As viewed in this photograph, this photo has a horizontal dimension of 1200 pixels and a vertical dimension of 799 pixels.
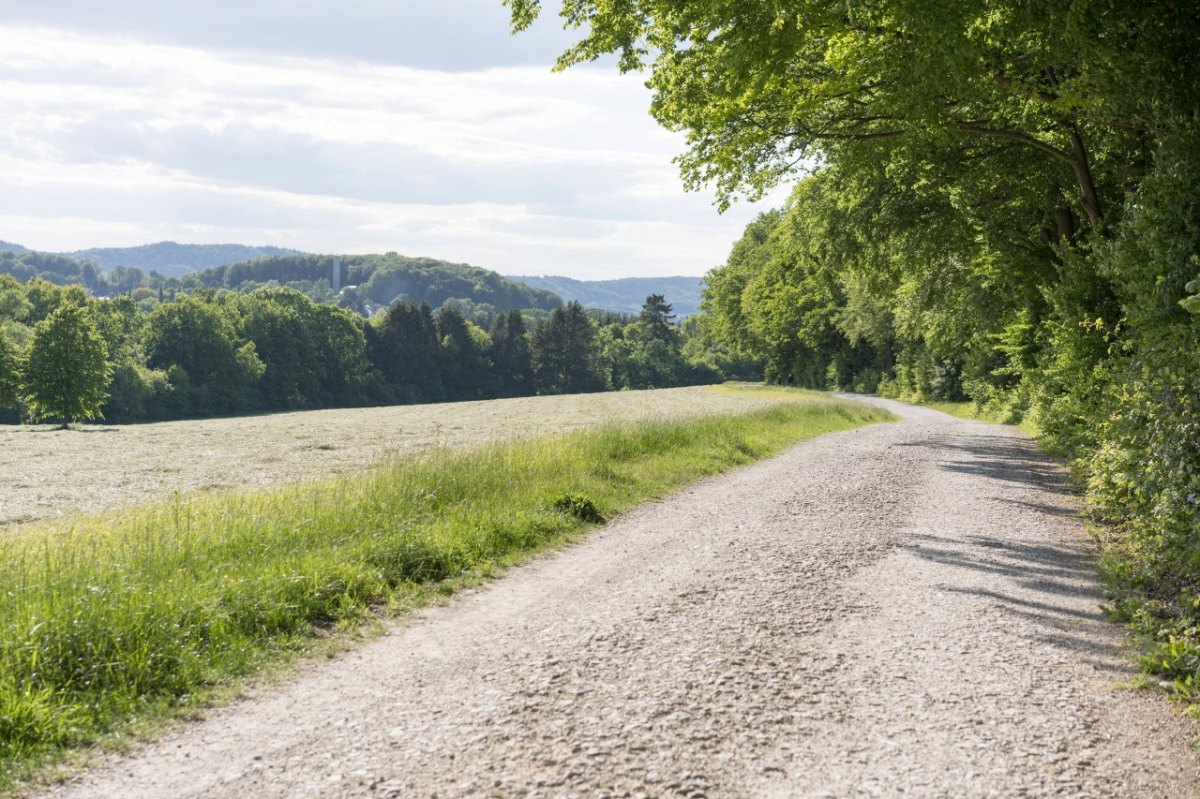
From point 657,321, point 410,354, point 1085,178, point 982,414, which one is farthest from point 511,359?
point 1085,178

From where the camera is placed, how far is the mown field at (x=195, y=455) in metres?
19.4

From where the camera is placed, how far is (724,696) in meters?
5.89

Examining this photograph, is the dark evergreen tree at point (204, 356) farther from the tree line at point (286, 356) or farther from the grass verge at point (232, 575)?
the grass verge at point (232, 575)

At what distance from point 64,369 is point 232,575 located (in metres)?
55.9

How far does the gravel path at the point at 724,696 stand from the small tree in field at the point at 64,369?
55370mm

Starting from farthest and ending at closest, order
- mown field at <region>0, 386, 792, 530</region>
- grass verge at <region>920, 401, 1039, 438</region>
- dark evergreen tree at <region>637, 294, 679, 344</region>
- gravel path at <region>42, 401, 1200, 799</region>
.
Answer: dark evergreen tree at <region>637, 294, 679, 344</region> → grass verge at <region>920, 401, 1039, 438</region> → mown field at <region>0, 386, 792, 530</region> → gravel path at <region>42, 401, 1200, 799</region>

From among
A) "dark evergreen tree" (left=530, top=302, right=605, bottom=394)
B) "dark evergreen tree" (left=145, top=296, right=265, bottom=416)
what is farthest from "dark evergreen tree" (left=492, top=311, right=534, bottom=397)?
"dark evergreen tree" (left=145, top=296, right=265, bottom=416)

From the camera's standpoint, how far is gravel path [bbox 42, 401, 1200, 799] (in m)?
4.82

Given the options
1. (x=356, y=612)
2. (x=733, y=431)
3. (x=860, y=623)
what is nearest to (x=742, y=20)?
(x=860, y=623)

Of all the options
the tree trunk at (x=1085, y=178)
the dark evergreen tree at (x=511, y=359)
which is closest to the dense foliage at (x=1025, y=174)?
the tree trunk at (x=1085, y=178)

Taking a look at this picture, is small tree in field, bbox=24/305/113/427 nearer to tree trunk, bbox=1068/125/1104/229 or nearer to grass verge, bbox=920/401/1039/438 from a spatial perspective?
grass verge, bbox=920/401/1039/438

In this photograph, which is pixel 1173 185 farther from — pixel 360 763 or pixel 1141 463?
pixel 360 763

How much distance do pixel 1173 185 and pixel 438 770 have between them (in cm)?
1000

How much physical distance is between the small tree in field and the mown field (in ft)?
42.9
